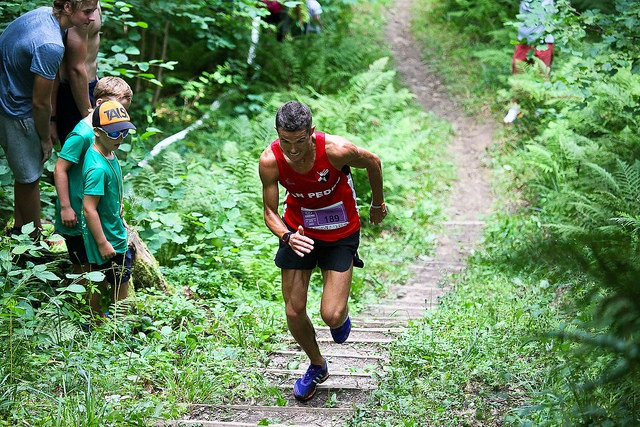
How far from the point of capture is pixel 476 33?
635 inches

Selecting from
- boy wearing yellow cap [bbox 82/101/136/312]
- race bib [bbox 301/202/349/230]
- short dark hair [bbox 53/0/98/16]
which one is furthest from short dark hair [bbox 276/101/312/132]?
short dark hair [bbox 53/0/98/16]

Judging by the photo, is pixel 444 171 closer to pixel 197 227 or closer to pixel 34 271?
pixel 197 227

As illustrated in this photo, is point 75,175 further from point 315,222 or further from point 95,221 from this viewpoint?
point 315,222

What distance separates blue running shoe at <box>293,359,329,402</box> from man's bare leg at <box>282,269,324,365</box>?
0.19 m

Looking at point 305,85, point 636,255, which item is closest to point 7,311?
point 636,255

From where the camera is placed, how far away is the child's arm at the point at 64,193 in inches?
201

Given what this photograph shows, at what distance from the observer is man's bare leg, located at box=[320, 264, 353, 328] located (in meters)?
4.88

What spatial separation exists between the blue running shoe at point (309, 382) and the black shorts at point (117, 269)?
4.86 feet

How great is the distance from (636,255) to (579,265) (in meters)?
0.59

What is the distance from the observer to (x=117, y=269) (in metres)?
5.35

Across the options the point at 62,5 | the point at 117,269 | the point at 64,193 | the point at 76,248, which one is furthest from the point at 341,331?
the point at 62,5

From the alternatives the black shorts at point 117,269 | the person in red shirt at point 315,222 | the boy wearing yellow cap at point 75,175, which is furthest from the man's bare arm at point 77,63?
the person in red shirt at point 315,222

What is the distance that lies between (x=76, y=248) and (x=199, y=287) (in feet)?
5.13

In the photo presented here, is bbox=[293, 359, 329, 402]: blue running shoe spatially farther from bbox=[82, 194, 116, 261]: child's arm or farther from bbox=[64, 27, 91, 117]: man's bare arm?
bbox=[64, 27, 91, 117]: man's bare arm
